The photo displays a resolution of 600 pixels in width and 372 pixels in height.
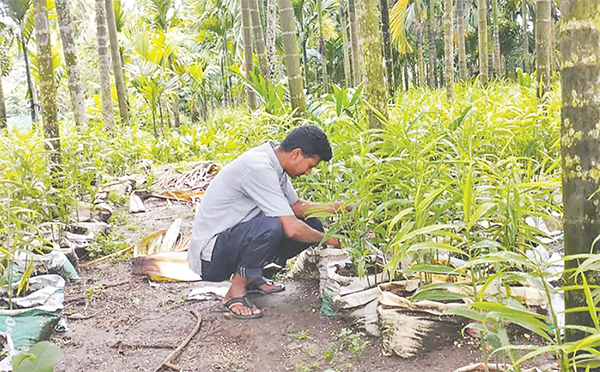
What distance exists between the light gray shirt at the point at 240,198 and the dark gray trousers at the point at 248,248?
0.04 metres

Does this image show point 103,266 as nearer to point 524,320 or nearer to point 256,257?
point 256,257

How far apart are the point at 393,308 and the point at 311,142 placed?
101 centimetres

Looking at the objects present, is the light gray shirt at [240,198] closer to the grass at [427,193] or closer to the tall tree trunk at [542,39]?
the grass at [427,193]

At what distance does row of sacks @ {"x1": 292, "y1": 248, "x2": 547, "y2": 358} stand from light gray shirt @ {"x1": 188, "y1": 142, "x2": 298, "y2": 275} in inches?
19.0

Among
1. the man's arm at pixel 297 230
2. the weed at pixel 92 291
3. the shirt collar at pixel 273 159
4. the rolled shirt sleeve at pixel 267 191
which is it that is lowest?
the weed at pixel 92 291

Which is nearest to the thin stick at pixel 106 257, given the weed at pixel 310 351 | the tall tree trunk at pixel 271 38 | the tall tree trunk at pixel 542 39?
the weed at pixel 310 351

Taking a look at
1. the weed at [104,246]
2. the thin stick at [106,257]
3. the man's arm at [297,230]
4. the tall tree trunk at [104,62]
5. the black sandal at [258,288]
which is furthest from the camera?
the tall tree trunk at [104,62]

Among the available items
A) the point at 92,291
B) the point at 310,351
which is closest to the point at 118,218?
the point at 92,291

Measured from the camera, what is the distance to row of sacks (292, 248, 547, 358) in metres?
2.34

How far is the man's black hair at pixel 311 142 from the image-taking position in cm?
298

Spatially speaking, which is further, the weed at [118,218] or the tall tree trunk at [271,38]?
the tall tree trunk at [271,38]

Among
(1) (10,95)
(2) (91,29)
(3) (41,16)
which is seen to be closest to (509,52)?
(2) (91,29)

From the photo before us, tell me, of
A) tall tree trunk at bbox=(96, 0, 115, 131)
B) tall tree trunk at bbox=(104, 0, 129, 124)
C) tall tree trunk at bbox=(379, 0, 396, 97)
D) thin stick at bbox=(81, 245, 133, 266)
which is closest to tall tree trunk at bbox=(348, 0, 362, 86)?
tall tree trunk at bbox=(379, 0, 396, 97)

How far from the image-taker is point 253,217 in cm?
322
